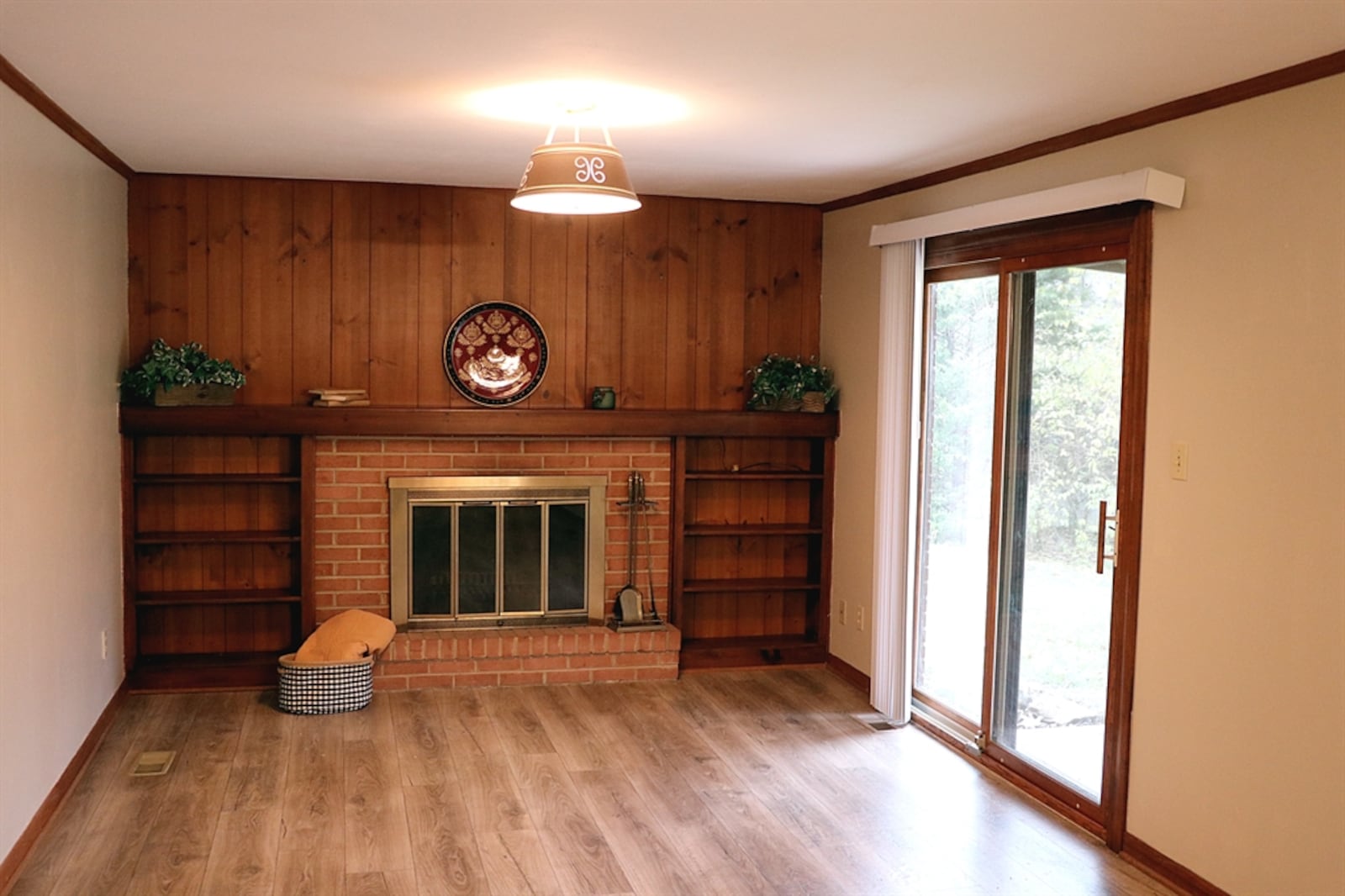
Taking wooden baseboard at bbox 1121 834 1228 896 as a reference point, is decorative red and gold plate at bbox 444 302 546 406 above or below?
above

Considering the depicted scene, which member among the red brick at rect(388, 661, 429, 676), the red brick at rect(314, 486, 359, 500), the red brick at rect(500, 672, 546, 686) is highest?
the red brick at rect(314, 486, 359, 500)

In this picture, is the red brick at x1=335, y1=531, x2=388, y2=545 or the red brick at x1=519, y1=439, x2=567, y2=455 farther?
the red brick at x1=519, y1=439, x2=567, y2=455

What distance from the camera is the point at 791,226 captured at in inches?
244

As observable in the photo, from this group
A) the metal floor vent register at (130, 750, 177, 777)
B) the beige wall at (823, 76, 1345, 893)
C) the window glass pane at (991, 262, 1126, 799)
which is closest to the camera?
the beige wall at (823, 76, 1345, 893)

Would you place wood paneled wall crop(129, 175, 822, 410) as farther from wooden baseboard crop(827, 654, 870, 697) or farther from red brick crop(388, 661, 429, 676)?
wooden baseboard crop(827, 654, 870, 697)

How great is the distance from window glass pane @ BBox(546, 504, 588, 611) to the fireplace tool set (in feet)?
0.69

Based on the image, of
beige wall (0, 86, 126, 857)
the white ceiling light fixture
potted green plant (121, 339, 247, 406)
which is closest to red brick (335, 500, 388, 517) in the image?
potted green plant (121, 339, 247, 406)

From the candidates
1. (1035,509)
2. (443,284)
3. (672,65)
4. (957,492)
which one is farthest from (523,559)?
(672,65)

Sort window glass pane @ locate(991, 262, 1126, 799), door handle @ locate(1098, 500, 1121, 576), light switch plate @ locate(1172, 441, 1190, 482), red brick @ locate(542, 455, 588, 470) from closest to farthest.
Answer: light switch plate @ locate(1172, 441, 1190, 482)
door handle @ locate(1098, 500, 1121, 576)
window glass pane @ locate(991, 262, 1126, 799)
red brick @ locate(542, 455, 588, 470)

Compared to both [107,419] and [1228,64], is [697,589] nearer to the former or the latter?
[107,419]

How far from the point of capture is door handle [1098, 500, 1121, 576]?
3.91m

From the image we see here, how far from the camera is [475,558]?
19.0 ft

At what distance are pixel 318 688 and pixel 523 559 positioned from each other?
118 centimetres

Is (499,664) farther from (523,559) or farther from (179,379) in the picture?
(179,379)
